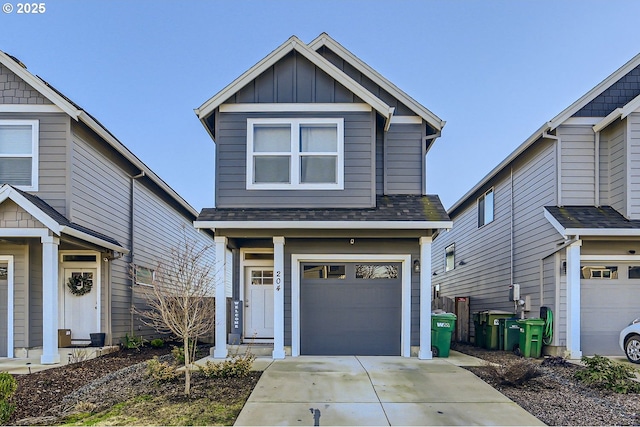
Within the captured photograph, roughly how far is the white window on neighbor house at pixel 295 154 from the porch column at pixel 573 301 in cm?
508

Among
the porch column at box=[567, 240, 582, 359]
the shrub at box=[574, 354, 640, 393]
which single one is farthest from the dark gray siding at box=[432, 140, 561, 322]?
the shrub at box=[574, 354, 640, 393]

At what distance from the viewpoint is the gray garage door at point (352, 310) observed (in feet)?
33.4

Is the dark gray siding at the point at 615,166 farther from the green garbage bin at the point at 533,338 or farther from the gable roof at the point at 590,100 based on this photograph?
the green garbage bin at the point at 533,338

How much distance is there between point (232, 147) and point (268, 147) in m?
0.79

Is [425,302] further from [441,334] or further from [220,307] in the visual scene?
[220,307]

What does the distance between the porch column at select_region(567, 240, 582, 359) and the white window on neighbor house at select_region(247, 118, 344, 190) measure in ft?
16.7

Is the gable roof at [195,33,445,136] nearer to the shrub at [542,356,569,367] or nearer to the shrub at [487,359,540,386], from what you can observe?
the shrub at [487,359,540,386]

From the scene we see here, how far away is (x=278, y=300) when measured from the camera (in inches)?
389

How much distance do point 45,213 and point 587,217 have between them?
11.1 meters

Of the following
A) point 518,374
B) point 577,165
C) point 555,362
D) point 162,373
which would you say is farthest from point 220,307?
point 577,165

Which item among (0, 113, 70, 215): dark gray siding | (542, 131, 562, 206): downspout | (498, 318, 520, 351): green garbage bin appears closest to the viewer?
(0, 113, 70, 215): dark gray siding

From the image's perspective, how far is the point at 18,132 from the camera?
10625 millimetres

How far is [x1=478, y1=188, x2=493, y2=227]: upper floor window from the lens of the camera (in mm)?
15438

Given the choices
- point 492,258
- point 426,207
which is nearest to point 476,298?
point 492,258
